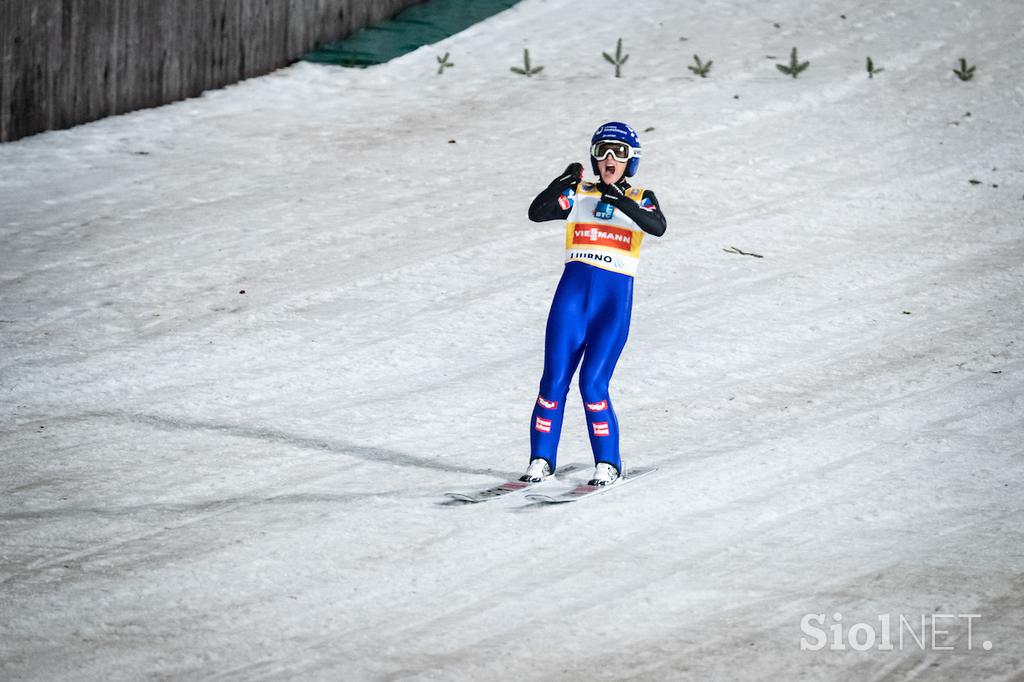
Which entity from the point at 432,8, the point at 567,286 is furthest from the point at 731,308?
the point at 432,8

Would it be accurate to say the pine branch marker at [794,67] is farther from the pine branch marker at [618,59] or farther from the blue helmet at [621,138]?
the blue helmet at [621,138]

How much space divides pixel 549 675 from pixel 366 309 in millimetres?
5293

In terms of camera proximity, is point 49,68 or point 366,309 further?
point 49,68

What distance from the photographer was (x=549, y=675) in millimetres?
5016

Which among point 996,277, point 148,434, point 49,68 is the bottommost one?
point 148,434

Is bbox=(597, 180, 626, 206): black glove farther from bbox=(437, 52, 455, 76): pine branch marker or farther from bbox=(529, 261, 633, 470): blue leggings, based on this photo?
bbox=(437, 52, 455, 76): pine branch marker

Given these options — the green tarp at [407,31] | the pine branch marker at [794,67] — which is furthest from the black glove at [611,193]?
the green tarp at [407,31]

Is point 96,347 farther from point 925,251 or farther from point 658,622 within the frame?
point 925,251

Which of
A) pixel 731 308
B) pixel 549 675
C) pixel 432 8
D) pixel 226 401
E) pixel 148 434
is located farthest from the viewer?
pixel 432 8

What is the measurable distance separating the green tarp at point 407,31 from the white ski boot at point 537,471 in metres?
9.84

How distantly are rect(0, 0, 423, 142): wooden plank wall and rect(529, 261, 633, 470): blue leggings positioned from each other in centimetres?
806

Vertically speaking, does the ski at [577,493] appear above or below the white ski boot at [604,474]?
below

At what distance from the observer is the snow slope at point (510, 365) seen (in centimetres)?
551

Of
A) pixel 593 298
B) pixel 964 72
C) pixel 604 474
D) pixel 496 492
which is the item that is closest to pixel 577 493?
pixel 604 474
